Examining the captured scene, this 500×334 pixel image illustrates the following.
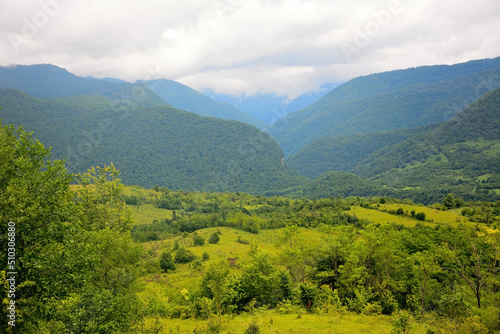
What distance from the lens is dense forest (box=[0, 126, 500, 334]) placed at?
1332 centimetres

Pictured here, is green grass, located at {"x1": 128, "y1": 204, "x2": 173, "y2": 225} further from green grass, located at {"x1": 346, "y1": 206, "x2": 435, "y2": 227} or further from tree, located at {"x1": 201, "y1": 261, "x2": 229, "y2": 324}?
tree, located at {"x1": 201, "y1": 261, "x2": 229, "y2": 324}

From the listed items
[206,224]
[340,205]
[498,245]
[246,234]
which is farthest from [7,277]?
[340,205]

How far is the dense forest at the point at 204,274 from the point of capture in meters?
13.3

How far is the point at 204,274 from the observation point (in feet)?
135

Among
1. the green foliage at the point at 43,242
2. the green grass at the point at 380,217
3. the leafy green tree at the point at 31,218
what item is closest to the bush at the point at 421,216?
the green grass at the point at 380,217

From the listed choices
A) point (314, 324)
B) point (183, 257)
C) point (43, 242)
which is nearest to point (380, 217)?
point (183, 257)

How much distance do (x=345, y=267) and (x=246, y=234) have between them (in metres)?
56.9

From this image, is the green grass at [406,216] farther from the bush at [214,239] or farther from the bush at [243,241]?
the bush at [214,239]

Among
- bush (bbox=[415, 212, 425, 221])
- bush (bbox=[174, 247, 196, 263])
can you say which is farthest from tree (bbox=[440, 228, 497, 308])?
bush (bbox=[415, 212, 425, 221])

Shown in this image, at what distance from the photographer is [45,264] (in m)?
13.0

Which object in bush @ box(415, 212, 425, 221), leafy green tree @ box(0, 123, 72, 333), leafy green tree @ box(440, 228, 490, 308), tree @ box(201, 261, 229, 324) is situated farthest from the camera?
bush @ box(415, 212, 425, 221)

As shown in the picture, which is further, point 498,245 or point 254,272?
point 254,272

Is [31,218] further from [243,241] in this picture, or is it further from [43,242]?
[243,241]

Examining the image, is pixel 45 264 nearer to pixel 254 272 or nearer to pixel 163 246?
pixel 254 272
